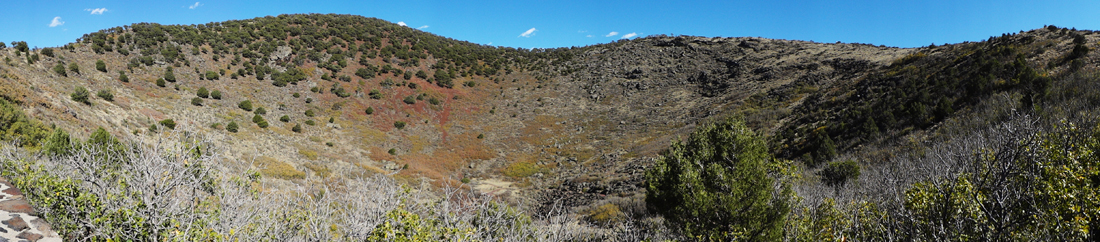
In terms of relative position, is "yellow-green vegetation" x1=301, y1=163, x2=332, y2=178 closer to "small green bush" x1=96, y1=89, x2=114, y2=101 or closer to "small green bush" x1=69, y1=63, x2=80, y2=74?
"small green bush" x1=96, y1=89, x2=114, y2=101

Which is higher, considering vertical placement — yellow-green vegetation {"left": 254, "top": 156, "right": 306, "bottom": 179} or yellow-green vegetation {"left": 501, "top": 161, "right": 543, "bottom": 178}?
yellow-green vegetation {"left": 254, "top": 156, "right": 306, "bottom": 179}

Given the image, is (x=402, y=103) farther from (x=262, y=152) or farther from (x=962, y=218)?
(x=962, y=218)

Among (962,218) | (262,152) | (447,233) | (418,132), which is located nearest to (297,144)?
(262,152)

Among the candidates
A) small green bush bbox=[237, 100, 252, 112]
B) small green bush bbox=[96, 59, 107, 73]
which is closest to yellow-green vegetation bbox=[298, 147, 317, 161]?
small green bush bbox=[237, 100, 252, 112]

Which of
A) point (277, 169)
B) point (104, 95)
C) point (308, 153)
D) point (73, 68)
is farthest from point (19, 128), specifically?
point (73, 68)

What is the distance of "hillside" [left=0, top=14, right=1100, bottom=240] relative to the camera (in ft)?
61.5

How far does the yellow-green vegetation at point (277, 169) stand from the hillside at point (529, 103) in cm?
18

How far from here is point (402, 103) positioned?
45.8 metres

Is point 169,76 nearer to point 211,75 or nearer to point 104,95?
point 211,75

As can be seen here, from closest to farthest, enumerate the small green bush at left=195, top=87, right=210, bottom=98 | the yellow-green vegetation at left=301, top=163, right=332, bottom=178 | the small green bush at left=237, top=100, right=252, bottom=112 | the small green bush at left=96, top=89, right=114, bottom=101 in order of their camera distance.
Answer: the small green bush at left=96, top=89, right=114, bottom=101 → the yellow-green vegetation at left=301, top=163, right=332, bottom=178 → the small green bush at left=195, top=87, right=210, bottom=98 → the small green bush at left=237, top=100, right=252, bottom=112

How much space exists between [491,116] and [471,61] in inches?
691

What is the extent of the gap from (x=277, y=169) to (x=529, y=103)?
33594 millimetres

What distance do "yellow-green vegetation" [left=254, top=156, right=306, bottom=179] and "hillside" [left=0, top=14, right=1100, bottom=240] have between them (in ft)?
0.58

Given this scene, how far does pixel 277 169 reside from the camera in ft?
71.9
